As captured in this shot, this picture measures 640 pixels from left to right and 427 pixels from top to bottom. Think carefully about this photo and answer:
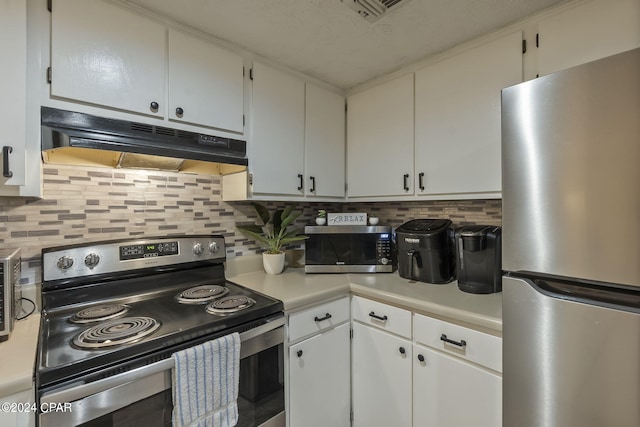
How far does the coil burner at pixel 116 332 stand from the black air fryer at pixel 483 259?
137cm

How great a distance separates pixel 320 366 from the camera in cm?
148

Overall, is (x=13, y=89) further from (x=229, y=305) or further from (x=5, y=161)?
(x=229, y=305)

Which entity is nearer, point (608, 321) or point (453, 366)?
point (608, 321)

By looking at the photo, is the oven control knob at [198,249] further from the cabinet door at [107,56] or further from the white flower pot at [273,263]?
the cabinet door at [107,56]

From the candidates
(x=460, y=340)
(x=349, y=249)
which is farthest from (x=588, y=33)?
(x=349, y=249)

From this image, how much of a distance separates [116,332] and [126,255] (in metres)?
0.49

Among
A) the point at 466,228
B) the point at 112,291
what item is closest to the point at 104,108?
the point at 112,291

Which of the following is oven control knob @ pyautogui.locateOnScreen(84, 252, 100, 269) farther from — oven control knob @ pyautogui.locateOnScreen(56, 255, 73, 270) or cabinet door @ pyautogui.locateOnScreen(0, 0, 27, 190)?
cabinet door @ pyautogui.locateOnScreen(0, 0, 27, 190)

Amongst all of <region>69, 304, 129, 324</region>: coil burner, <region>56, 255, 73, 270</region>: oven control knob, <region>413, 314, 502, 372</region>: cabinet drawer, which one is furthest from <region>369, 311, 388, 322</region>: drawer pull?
<region>56, 255, 73, 270</region>: oven control knob

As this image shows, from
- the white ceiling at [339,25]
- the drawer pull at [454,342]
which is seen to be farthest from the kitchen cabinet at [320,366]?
the white ceiling at [339,25]

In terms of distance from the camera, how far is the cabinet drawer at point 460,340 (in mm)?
1114

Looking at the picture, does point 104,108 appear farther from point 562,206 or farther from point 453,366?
point 453,366

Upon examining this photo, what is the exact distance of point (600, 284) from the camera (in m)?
0.80

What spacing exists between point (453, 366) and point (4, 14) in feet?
6.66
